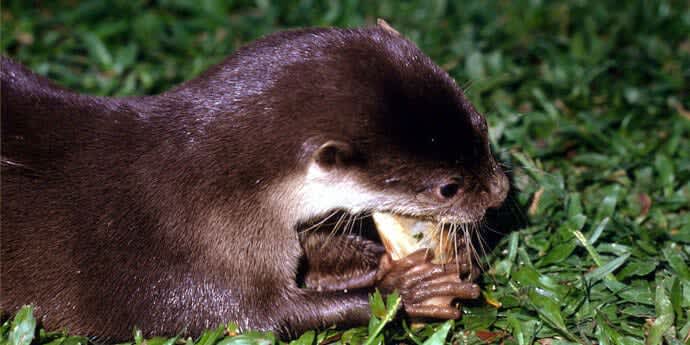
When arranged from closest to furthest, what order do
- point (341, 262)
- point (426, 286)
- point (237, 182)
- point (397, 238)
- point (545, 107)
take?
point (237, 182), point (426, 286), point (397, 238), point (341, 262), point (545, 107)

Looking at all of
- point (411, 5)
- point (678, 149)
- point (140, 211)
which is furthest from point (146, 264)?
point (411, 5)

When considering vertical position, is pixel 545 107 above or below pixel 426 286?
below

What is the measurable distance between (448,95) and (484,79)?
201 cm

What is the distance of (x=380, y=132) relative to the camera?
285 cm

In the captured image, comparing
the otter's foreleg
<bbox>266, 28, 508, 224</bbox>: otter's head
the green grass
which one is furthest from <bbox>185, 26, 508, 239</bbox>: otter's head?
the green grass

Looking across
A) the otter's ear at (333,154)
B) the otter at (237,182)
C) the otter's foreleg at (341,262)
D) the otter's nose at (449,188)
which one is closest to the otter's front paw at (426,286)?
the otter at (237,182)

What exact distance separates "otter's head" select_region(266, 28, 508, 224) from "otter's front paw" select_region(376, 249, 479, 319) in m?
0.25

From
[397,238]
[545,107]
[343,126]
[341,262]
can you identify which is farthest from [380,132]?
[545,107]

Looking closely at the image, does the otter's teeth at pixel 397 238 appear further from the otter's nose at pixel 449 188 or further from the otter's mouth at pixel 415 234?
the otter's nose at pixel 449 188

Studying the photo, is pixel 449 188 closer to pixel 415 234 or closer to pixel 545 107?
pixel 415 234

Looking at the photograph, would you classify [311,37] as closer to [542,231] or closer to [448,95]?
[448,95]

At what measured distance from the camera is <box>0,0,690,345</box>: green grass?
3238 mm

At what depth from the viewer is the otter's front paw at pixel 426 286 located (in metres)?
3.17

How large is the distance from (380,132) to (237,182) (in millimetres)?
497
